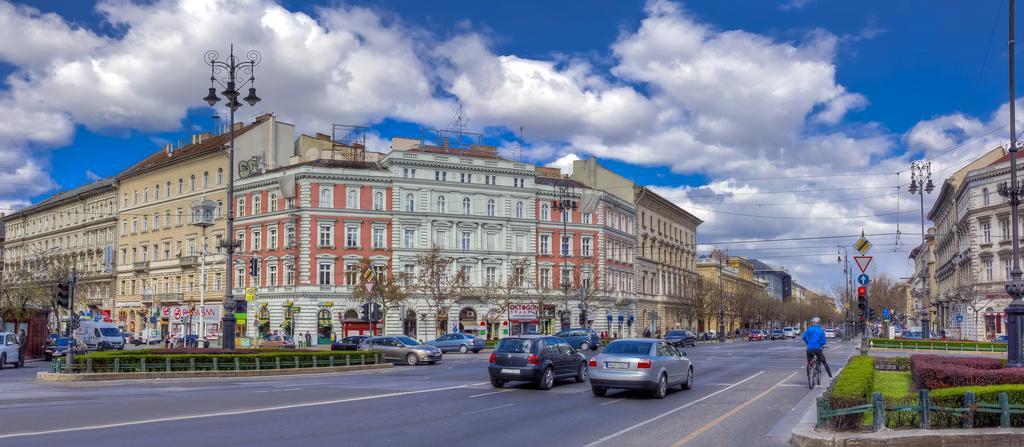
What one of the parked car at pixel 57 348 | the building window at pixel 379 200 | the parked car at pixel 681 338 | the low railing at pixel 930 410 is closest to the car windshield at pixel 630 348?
the low railing at pixel 930 410

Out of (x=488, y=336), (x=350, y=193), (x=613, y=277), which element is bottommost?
(x=488, y=336)

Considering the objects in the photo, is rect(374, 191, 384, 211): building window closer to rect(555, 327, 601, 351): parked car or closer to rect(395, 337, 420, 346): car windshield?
rect(555, 327, 601, 351): parked car

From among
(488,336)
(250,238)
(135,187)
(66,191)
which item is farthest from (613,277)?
(66,191)

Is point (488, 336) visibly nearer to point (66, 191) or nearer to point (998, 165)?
point (998, 165)

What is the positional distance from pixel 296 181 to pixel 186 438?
56.3 metres

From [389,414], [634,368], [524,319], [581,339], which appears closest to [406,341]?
[581,339]

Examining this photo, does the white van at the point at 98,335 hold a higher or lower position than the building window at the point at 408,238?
lower

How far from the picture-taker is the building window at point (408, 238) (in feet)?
233

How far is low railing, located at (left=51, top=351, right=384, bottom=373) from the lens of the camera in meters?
28.4

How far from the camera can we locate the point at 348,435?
14320 mm

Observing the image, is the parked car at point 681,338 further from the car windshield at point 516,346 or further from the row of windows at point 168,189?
the car windshield at point 516,346

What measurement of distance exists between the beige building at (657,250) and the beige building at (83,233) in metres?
47.9

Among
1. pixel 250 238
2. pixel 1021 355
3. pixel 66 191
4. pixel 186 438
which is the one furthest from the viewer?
pixel 66 191

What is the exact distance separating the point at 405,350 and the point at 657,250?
59652 millimetres
